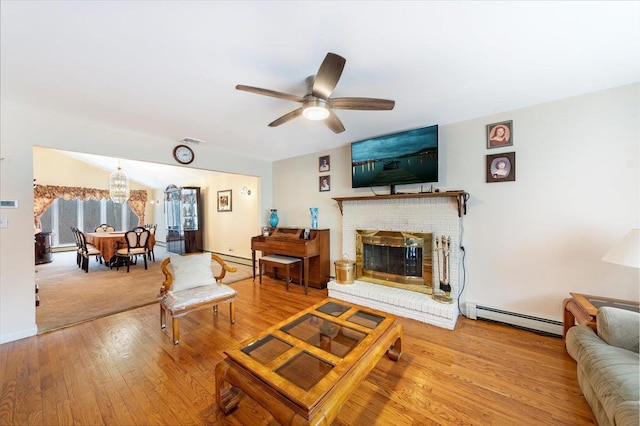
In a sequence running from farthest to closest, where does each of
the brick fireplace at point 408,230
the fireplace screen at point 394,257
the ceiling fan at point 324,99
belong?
1. the fireplace screen at point 394,257
2. the brick fireplace at point 408,230
3. the ceiling fan at point 324,99

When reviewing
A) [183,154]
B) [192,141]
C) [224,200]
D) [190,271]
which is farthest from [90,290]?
[224,200]

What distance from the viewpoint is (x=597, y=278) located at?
86.7 inches

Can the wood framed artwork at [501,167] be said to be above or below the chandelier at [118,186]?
below

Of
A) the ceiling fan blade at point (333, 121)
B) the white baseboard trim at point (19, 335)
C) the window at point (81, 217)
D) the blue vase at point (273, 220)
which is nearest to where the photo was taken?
the ceiling fan blade at point (333, 121)

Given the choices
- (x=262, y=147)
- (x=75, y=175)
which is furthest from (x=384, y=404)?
(x=75, y=175)

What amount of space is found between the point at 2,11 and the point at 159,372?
2.47m

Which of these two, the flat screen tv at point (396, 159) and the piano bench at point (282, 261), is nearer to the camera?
the flat screen tv at point (396, 159)

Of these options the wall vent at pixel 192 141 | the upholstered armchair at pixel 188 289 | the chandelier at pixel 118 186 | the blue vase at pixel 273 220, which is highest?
the wall vent at pixel 192 141

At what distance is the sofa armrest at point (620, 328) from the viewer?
141 cm

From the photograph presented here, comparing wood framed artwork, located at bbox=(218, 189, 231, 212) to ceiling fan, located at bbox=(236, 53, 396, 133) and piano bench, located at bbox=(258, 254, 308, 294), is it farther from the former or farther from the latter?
ceiling fan, located at bbox=(236, 53, 396, 133)

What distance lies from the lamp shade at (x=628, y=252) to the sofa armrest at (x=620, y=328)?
13.3 inches

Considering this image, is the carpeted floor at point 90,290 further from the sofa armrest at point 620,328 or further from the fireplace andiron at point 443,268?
the sofa armrest at point 620,328

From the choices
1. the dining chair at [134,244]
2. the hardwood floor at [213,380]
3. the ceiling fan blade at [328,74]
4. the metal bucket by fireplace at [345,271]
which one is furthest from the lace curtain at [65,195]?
the ceiling fan blade at [328,74]

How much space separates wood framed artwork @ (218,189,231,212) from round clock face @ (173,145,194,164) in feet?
8.05
